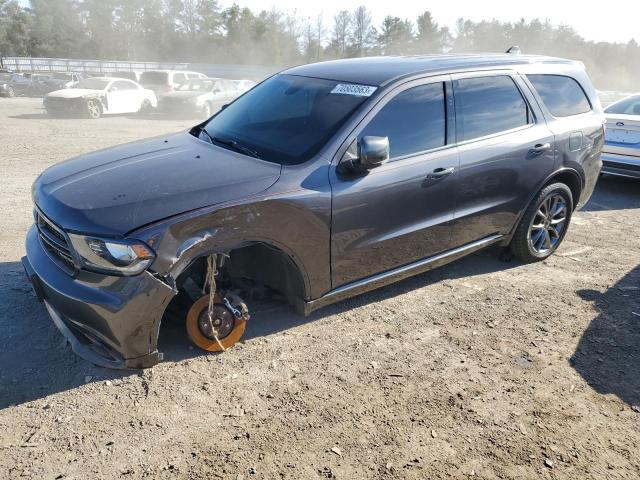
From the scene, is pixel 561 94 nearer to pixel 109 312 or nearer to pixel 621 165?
pixel 621 165

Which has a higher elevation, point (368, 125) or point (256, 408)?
point (368, 125)

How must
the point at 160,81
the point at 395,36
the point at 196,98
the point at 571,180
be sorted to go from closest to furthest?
the point at 571,180 → the point at 196,98 → the point at 160,81 → the point at 395,36

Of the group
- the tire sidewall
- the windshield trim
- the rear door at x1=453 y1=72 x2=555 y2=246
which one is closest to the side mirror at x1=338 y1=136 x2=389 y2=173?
the windshield trim

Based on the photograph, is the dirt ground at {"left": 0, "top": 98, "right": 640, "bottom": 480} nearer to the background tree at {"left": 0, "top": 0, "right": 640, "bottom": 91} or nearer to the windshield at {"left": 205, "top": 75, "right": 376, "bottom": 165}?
the windshield at {"left": 205, "top": 75, "right": 376, "bottom": 165}

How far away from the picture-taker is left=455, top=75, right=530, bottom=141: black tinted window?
4207 mm

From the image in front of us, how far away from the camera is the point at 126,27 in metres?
64.9

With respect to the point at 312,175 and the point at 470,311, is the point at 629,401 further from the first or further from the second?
the point at 312,175

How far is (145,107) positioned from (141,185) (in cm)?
1828

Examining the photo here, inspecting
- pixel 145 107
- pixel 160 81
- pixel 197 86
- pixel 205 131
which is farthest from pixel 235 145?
pixel 160 81

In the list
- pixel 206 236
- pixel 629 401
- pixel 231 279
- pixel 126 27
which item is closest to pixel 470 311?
pixel 629 401

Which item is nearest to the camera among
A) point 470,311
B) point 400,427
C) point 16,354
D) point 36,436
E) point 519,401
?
point 36,436

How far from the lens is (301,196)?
129 inches

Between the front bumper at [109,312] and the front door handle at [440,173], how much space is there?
80.7 inches

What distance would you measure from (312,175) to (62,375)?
1933 mm
